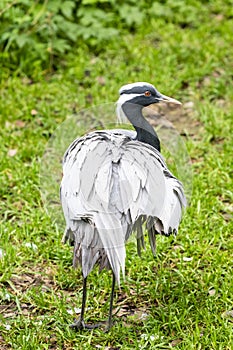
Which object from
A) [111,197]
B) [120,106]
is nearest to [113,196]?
[111,197]

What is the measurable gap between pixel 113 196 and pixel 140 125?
1.80 ft

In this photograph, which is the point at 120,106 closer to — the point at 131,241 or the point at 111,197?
the point at 111,197

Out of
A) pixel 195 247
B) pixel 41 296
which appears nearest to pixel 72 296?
pixel 41 296

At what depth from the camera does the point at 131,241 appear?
392cm

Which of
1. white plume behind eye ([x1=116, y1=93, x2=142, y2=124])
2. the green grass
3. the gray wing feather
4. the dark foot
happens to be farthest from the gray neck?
the dark foot

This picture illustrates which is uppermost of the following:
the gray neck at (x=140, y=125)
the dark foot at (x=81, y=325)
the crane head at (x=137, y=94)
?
the crane head at (x=137, y=94)

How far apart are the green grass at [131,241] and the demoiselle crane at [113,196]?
1.22ft

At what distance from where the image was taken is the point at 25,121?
5906 mm

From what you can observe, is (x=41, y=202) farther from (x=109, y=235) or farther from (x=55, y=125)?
(x=109, y=235)

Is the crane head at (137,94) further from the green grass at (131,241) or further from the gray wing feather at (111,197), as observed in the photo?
the green grass at (131,241)

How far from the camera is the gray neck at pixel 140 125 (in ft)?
12.7

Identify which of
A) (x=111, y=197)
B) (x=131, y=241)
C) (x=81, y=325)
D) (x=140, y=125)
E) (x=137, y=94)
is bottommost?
(x=81, y=325)

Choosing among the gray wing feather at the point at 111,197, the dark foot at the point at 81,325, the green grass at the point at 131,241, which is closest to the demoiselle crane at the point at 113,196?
the gray wing feather at the point at 111,197

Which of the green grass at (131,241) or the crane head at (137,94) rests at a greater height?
the crane head at (137,94)
